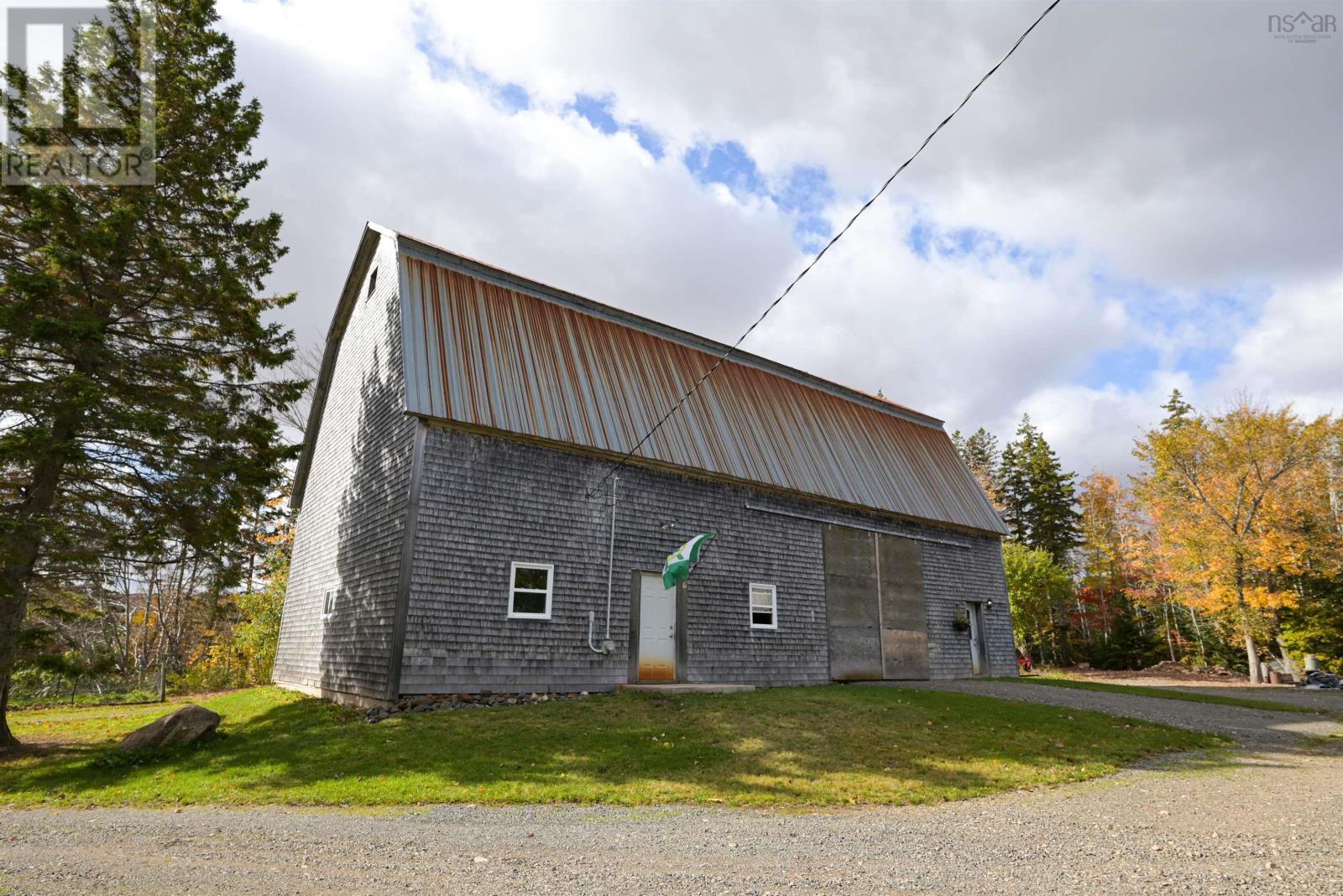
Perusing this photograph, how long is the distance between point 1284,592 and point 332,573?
30.9 meters

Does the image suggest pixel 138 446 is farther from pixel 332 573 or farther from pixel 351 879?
pixel 351 879

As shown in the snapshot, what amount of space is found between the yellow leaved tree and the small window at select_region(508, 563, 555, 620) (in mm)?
25875

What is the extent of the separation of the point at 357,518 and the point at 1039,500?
43306mm

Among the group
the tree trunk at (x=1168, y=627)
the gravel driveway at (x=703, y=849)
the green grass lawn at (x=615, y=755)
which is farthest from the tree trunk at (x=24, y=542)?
the tree trunk at (x=1168, y=627)

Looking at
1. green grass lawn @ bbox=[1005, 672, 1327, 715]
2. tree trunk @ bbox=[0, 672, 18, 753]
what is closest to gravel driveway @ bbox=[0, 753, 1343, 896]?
tree trunk @ bbox=[0, 672, 18, 753]

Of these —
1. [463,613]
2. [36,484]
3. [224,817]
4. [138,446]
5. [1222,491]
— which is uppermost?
[1222,491]

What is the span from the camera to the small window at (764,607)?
1594 cm

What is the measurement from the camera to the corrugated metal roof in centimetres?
1355

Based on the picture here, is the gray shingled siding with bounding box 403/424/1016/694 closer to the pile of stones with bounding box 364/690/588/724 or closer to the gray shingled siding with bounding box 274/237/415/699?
Result: the pile of stones with bounding box 364/690/588/724

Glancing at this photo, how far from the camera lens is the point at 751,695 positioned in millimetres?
13562

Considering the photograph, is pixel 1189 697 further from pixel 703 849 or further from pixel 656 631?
pixel 703 849

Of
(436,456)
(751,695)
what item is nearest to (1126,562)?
(751,695)

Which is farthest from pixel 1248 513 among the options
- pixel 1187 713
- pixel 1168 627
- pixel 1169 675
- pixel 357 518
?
pixel 357 518

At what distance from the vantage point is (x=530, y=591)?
13.0 m
